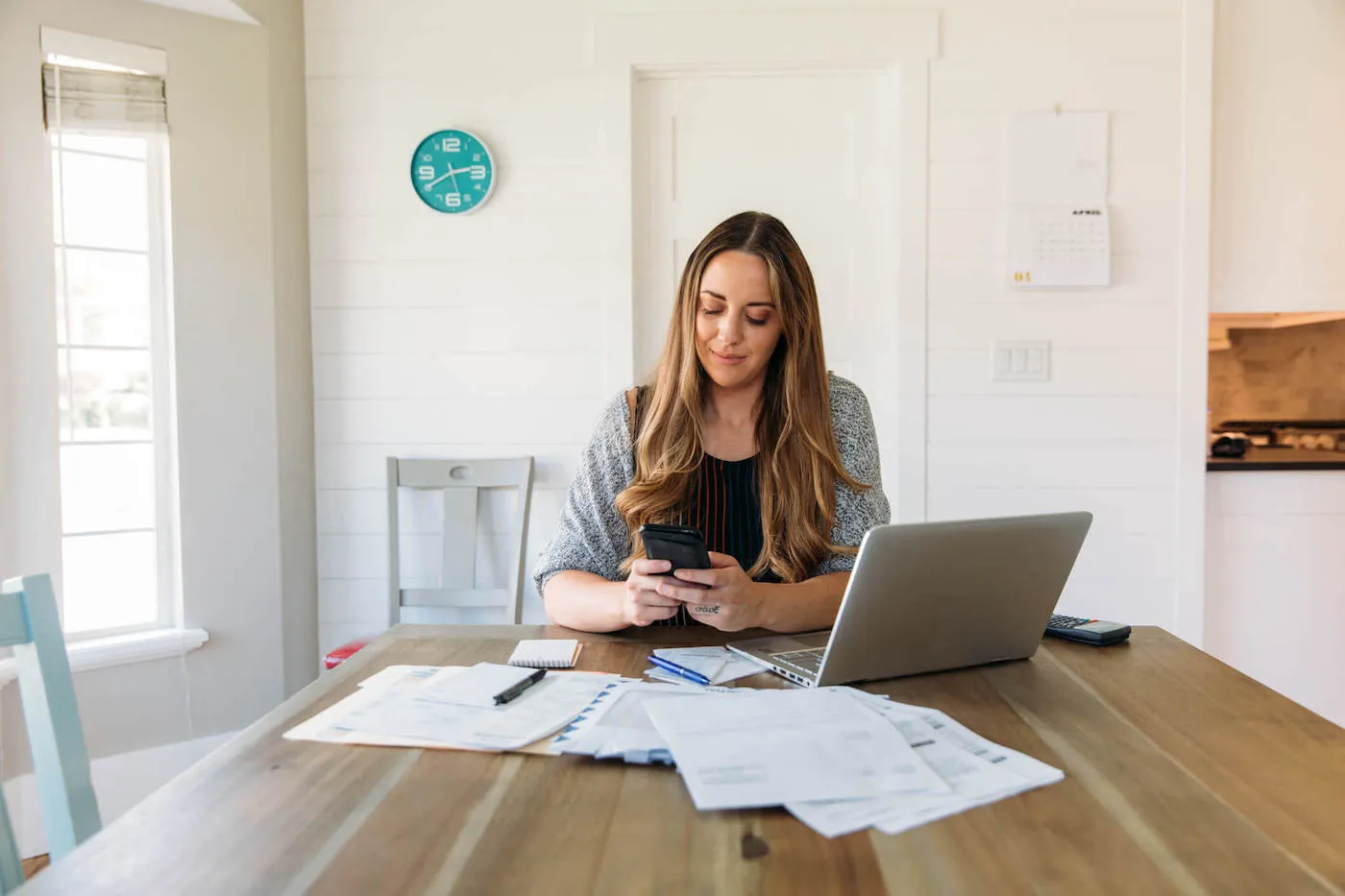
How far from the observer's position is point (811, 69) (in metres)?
2.78

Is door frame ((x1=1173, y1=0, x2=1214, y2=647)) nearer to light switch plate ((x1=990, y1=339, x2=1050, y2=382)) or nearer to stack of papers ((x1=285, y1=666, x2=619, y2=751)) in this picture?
light switch plate ((x1=990, y1=339, x2=1050, y2=382))

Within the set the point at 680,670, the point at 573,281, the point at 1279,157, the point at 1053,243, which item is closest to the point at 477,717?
the point at 680,670

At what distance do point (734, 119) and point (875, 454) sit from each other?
145 centimetres

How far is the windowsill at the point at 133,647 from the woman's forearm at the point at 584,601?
4.92ft

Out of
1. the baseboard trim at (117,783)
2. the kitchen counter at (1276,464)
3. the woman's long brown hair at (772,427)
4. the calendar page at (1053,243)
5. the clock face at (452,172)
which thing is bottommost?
the baseboard trim at (117,783)

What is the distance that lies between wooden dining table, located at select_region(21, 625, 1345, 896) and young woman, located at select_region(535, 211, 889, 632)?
2.20ft

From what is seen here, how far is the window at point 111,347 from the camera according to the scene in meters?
2.38

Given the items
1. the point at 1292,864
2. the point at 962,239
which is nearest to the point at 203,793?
the point at 1292,864

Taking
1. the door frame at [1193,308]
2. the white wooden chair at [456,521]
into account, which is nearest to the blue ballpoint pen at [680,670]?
the white wooden chair at [456,521]

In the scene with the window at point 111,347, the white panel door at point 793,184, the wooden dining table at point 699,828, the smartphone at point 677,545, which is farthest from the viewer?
the white panel door at point 793,184

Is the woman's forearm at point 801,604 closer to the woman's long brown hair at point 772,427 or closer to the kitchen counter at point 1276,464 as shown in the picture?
the woman's long brown hair at point 772,427

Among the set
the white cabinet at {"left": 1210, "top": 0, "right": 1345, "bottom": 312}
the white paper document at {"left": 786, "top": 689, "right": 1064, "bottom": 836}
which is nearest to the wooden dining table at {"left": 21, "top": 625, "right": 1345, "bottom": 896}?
the white paper document at {"left": 786, "top": 689, "right": 1064, "bottom": 836}

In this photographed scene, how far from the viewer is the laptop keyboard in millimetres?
1154

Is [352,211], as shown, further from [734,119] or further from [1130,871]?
[1130,871]
